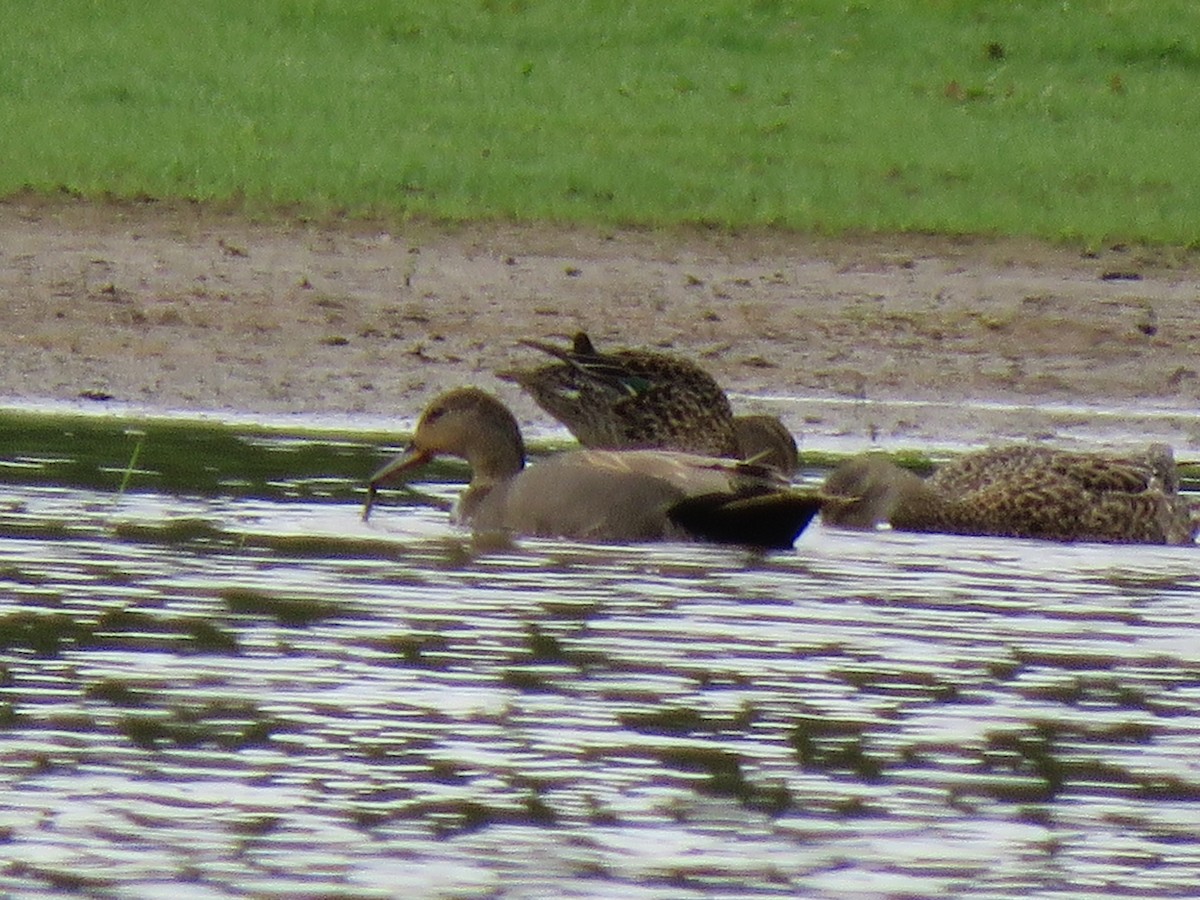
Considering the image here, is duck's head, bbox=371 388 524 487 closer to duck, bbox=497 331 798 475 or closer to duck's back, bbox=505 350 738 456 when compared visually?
duck, bbox=497 331 798 475

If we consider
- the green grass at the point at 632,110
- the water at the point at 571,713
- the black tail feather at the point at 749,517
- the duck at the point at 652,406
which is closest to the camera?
the water at the point at 571,713

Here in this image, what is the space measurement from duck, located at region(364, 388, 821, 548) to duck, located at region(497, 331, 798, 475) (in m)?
1.09

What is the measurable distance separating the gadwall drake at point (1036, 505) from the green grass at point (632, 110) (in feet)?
22.3

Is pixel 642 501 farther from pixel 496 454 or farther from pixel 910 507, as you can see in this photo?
pixel 910 507

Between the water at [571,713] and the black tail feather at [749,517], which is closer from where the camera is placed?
the water at [571,713]

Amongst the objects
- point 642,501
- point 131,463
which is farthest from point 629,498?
point 131,463

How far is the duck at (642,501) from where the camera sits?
912cm

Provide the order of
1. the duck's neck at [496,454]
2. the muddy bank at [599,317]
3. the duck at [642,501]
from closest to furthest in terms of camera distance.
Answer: the duck at [642,501], the duck's neck at [496,454], the muddy bank at [599,317]

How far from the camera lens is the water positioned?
528cm

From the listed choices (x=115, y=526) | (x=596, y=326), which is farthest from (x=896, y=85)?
(x=115, y=526)

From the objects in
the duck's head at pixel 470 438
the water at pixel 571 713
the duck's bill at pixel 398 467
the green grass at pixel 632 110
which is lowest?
the water at pixel 571 713

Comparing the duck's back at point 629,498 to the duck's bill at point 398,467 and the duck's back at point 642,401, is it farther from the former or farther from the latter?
the duck's back at point 642,401

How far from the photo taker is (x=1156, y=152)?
19078 millimetres

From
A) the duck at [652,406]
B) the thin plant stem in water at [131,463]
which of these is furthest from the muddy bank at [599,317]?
the duck at [652,406]
